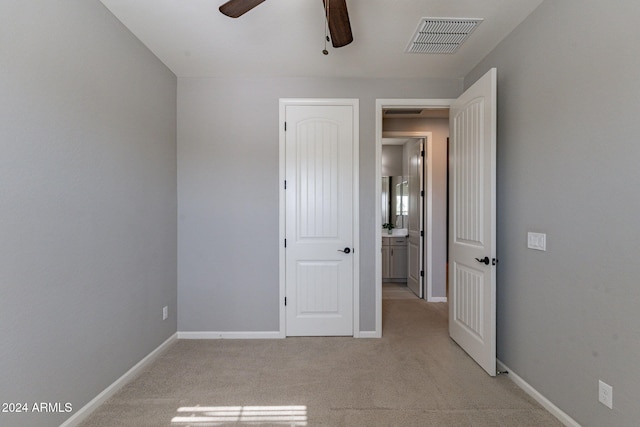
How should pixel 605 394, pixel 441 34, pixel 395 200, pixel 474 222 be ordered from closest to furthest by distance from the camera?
pixel 605 394 → pixel 441 34 → pixel 474 222 → pixel 395 200

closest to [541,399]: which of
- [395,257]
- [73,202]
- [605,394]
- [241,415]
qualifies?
[605,394]

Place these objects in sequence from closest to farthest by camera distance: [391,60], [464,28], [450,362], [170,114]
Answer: [464,28]
[450,362]
[391,60]
[170,114]

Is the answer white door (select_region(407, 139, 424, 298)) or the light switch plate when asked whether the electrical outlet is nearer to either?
the light switch plate

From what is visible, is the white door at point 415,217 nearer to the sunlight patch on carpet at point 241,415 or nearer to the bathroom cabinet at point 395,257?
the bathroom cabinet at point 395,257

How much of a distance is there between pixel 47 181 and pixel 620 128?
2.95 meters

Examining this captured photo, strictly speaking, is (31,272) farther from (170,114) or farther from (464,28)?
(464,28)

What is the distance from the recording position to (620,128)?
5.04ft

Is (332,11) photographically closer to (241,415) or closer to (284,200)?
(284,200)

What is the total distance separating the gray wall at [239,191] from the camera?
126 inches

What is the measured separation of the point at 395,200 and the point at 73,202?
16.0ft

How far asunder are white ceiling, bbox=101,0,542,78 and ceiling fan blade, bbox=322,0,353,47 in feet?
1.21

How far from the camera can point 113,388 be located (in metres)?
2.19

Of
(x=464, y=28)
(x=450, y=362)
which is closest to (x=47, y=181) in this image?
(x=464, y=28)

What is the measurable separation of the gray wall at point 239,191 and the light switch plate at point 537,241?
135cm
